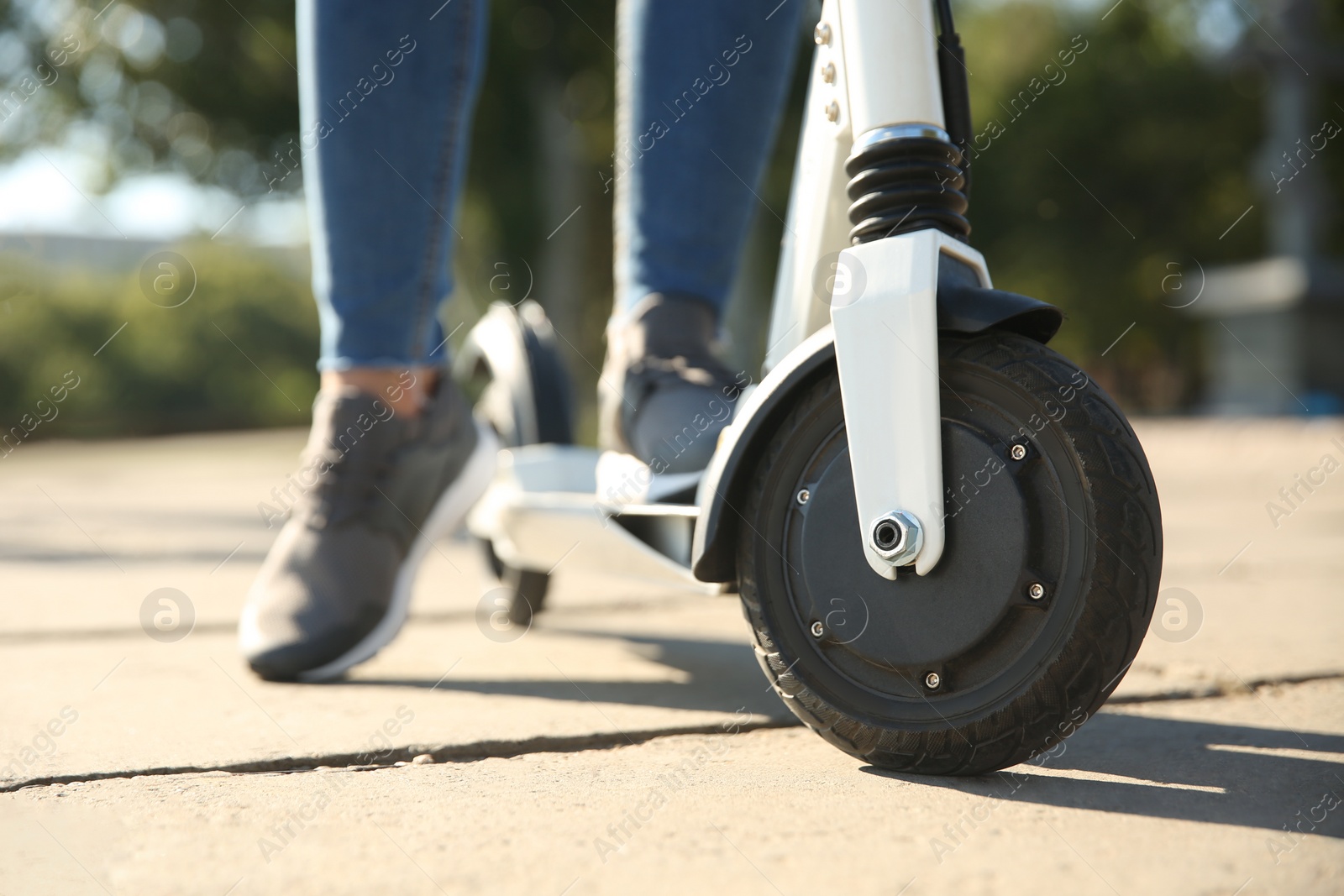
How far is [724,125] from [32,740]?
1206 millimetres

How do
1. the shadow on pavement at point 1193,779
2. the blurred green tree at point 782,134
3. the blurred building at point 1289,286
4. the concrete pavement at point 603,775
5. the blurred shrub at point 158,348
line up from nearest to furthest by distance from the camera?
the concrete pavement at point 603,775 < the shadow on pavement at point 1193,779 < the blurred green tree at point 782,134 < the blurred building at point 1289,286 < the blurred shrub at point 158,348

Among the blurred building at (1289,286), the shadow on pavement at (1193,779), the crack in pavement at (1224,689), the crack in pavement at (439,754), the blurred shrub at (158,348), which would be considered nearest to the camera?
the shadow on pavement at (1193,779)

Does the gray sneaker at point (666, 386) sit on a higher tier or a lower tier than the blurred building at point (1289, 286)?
lower

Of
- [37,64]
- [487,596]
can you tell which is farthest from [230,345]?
[487,596]

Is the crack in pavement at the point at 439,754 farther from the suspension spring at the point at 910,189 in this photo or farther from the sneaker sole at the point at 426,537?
the suspension spring at the point at 910,189

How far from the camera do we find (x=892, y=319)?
3.40 ft

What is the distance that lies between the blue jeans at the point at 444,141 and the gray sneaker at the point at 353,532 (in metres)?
0.11

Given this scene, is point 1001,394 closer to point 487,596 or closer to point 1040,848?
point 1040,848

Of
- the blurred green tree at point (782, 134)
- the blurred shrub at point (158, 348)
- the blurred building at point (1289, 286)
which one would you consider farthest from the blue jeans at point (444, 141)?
the blurred shrub at point (158, 348)

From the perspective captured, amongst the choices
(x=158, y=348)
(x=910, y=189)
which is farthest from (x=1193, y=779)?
(x=158, y=348)

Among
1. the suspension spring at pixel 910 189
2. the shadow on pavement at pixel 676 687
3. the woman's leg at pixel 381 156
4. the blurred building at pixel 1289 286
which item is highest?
the blurred building at pixel 1289 286

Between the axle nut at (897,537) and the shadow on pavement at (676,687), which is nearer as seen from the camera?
the axle nut at (897,537)

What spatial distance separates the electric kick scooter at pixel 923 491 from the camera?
3.11 feet

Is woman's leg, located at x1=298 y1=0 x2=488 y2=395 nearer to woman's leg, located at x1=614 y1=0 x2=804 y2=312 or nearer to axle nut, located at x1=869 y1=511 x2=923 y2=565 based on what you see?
woman's leg, located at x1=614 y1=0 x2=804 y2=312
